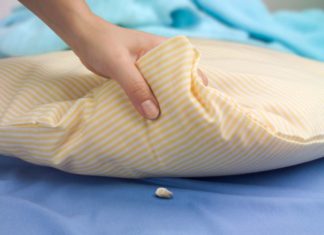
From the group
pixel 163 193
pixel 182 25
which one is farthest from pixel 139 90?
pixel 182 25

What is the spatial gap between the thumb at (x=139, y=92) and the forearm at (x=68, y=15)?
0.09 metres

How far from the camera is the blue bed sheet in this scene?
497 millimetres

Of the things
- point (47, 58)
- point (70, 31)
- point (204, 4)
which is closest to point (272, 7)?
point (204, 4)

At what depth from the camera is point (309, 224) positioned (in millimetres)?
514

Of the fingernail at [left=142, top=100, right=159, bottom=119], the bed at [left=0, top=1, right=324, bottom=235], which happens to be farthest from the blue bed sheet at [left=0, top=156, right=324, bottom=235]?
the fingernail at [left=142, top=100, right=159, bottom=119]

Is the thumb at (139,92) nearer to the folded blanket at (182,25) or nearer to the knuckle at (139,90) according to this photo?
the knuckle at (139,90)

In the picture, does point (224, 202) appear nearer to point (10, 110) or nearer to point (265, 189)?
point (265, 189)

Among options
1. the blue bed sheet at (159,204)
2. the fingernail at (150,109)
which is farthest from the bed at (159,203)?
the fingernail at (150,109)

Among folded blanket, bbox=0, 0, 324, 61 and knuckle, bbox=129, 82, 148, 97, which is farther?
folded blanket, bbox=0, 0, 324, 61

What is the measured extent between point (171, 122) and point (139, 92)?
2.1 inches

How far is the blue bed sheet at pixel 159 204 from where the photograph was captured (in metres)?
0.50

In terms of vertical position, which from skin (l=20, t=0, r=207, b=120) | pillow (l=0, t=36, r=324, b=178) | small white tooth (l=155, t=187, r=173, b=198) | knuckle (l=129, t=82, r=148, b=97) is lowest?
small white tooth (l=155, t=187, r=173, b=198)

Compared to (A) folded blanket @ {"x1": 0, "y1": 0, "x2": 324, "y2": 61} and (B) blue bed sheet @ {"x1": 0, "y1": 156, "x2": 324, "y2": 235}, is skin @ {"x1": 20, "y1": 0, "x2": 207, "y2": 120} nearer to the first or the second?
(B) blue bed sheet @ {"x1": 0, "y1": 156, "x2": 324, "y2": 235}

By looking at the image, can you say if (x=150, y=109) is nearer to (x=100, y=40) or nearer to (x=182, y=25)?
(x=100, y=40)
